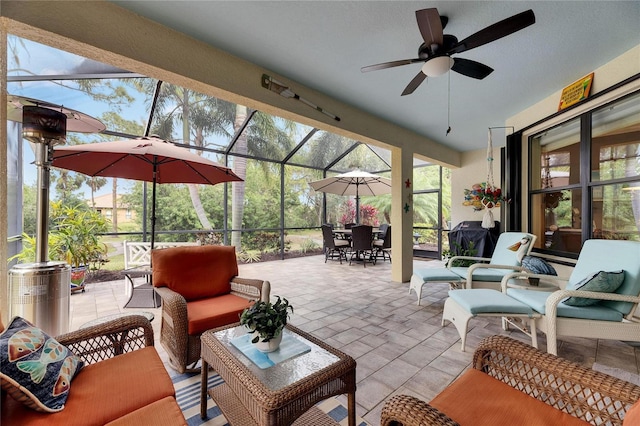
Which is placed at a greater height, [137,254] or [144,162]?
[144,162]

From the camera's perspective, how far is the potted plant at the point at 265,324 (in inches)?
55.7

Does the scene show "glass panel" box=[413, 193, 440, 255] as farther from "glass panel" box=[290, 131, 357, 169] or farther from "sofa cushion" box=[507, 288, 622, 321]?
"sofa cushion" box=[507, 288, 622, 321]

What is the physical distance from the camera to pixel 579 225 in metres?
3.24

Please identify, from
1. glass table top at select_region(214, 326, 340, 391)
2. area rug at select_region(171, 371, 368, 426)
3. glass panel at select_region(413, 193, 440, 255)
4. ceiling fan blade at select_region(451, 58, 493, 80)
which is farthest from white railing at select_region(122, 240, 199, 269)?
glass panel at select_region(413, 193, 440, 255)

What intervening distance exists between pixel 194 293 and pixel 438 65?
285 cm

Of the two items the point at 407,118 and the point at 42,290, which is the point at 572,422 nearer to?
the point at 42,290

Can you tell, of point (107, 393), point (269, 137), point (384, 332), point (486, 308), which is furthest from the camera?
point (269, 137)

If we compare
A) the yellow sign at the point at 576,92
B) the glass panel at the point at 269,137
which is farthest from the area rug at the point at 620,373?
the glass panel at the point at 269,137

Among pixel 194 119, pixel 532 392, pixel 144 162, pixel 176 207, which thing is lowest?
pixel 532 392

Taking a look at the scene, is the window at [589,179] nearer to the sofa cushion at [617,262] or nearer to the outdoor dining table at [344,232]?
the sofa cushion at [617,262]

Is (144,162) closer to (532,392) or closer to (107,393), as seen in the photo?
(107,393)

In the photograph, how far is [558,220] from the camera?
11.8 feet

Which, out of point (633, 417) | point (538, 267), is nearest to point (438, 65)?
point (633, 417)

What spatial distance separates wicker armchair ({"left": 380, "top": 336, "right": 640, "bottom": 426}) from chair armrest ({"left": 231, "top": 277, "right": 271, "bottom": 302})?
144 cm
